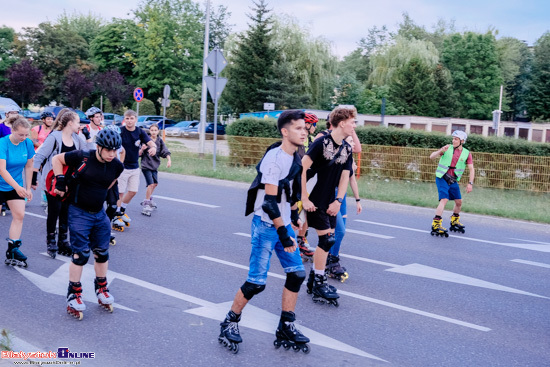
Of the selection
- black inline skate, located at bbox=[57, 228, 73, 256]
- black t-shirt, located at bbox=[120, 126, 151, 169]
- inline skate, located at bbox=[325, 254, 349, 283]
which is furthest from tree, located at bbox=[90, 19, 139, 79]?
inline skate, located at bbox=[325, 254, 349, 283]

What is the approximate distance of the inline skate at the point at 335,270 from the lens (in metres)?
7.04

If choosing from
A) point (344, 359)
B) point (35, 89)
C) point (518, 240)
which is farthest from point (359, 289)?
point (35, 89)

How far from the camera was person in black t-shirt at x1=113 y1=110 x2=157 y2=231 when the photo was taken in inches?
373

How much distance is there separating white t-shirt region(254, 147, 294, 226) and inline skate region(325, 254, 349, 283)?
2.45m

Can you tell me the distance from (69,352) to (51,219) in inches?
137

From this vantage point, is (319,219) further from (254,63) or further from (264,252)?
(254,63)

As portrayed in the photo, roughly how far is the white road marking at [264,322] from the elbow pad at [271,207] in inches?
48.6

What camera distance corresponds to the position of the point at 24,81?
173ft

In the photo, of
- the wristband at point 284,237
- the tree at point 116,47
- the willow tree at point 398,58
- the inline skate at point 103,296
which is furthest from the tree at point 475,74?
the wristband at point 284,237

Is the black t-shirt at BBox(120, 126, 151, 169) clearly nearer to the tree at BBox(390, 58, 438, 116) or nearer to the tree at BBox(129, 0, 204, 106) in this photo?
the tree at BBox(390, 58, 438, 116)

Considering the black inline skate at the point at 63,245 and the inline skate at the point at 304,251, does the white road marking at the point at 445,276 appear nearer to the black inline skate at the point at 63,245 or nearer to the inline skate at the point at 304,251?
the inline skate at the point at 304,251

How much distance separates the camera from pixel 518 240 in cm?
1045

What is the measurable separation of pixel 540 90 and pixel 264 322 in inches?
2784

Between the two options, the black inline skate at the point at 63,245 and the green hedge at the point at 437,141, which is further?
the green hedge at the point at 437,141
